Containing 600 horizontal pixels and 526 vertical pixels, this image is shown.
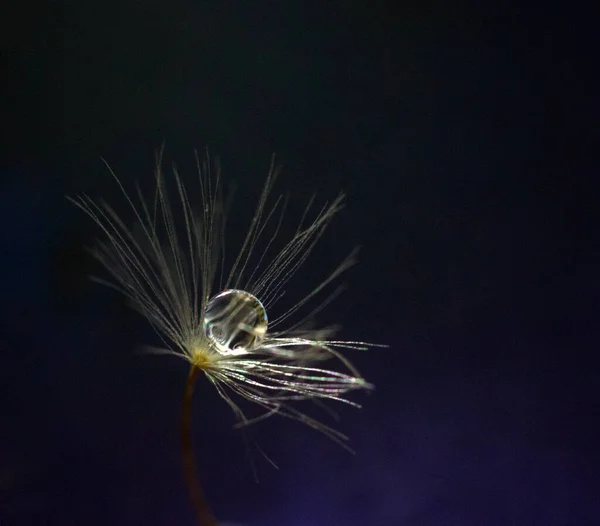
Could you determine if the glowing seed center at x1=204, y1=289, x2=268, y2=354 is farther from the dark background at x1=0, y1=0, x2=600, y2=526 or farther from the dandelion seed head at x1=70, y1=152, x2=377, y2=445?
the dark background at x1=0, y1=0, x2=600, y2=526

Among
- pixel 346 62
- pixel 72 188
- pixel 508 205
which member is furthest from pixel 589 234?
pixel 72 188

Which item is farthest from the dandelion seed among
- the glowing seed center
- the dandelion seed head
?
the glowing seed center

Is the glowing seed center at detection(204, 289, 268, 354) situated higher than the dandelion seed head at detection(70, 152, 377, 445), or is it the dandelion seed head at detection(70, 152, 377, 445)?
the dandelion seed head at detection(70, 152, 377, 445)

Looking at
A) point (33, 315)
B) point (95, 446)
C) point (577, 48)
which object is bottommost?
point (95, 446)

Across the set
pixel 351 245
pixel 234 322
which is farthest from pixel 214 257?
pixel 234 322

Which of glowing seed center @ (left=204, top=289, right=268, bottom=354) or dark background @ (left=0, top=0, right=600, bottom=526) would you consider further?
dark background @ (left=0, top=0, right=600, bottom=526)

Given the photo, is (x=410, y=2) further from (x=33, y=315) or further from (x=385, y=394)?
(x=33, y=315)

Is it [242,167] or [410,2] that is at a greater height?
[410,2]
